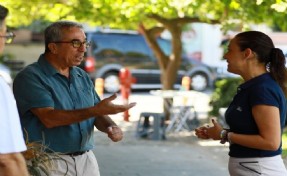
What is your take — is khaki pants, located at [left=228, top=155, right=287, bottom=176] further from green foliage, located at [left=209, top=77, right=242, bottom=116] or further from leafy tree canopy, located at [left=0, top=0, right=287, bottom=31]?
green foliage, located at [left=209, top=77, right=242, bottom=116]

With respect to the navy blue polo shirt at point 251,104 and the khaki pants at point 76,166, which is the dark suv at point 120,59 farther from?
the navy blue polo shirt at point 251,104

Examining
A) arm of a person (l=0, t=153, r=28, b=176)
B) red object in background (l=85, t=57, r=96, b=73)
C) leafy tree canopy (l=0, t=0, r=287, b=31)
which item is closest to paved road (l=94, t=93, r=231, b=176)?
leafy tree canopy (l=0, t=0, r=287, b=31)

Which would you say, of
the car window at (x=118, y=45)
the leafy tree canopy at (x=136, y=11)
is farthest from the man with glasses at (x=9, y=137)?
the car window at (x=118, y=45)

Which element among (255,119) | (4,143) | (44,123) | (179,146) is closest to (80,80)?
(44,123)

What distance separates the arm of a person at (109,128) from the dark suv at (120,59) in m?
16.9

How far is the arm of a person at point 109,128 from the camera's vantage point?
3.94 meters

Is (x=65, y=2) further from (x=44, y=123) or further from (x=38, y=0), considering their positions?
(x=44, y=123)

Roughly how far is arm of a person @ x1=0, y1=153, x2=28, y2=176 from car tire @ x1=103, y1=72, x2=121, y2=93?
1927 centimetres

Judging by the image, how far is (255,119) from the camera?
3436mm

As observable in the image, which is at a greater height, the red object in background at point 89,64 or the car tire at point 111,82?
the red object in background at point 89,64

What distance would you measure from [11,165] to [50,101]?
135cm

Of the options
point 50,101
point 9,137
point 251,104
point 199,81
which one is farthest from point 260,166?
point 199,81

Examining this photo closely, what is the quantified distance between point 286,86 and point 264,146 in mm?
491

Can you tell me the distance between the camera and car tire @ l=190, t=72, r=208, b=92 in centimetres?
2323
